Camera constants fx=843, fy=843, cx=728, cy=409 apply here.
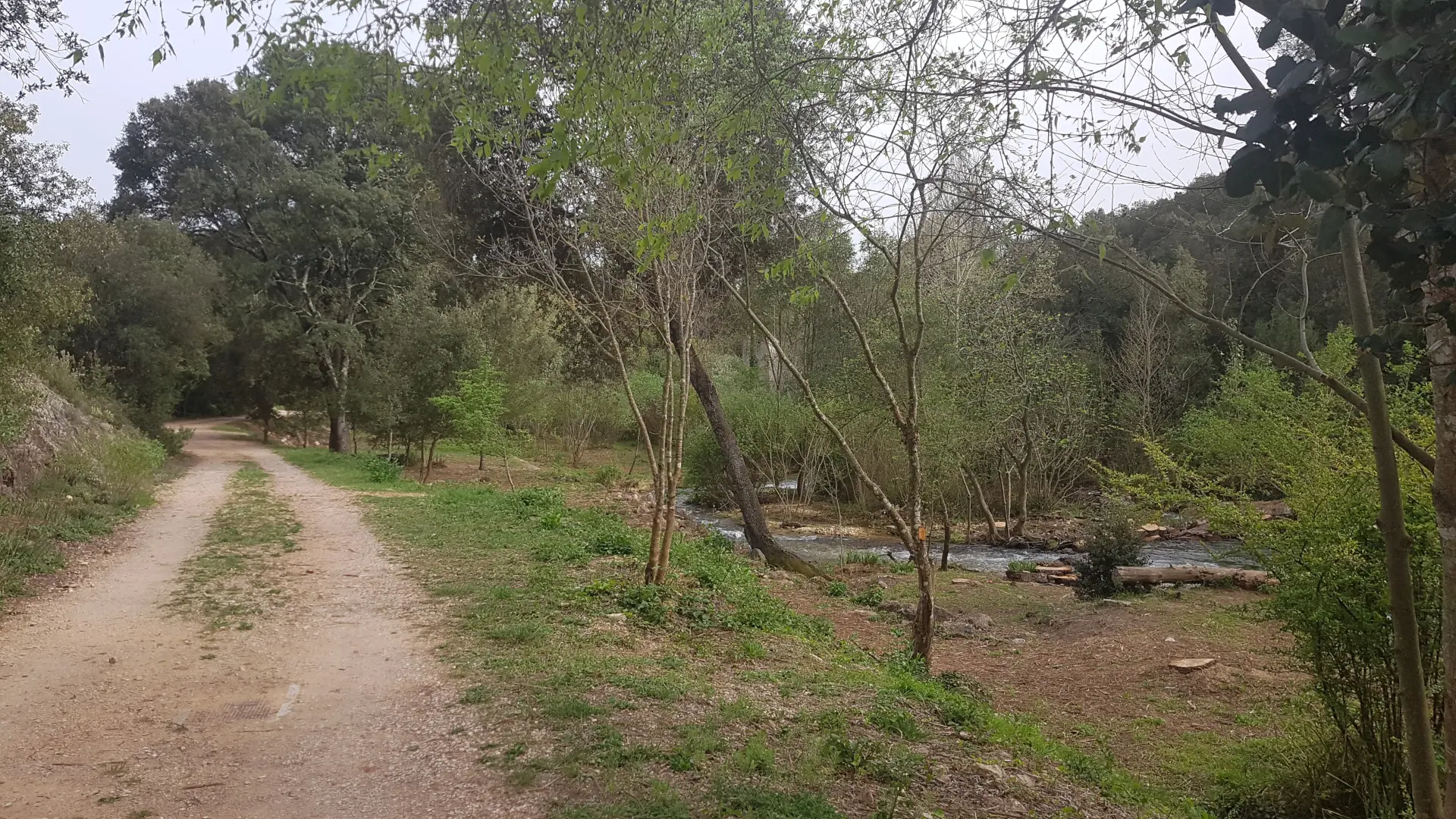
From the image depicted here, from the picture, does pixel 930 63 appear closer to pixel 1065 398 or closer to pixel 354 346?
pixel 1065 398

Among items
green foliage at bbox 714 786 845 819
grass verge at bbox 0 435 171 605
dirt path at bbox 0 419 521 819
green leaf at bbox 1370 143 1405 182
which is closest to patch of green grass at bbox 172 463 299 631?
dirt path at bbox 0 419 521 819

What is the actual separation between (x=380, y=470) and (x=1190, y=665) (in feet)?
56.5

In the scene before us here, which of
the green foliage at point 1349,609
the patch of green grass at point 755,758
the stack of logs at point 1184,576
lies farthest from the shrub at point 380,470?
the green foliage at point 1349,609

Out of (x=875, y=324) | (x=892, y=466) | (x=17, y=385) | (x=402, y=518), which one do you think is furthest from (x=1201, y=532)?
(x=17, y=385)

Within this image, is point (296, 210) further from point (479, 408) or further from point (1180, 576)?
point (1180, 576)

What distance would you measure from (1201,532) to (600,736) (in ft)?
55.4

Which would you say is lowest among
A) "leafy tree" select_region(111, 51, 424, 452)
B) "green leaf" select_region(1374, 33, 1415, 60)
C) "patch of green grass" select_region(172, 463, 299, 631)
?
"patch of green grass" select_region(172, 463, 299, 631)

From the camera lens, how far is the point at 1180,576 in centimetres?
1227

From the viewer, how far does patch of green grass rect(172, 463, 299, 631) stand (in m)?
7.36

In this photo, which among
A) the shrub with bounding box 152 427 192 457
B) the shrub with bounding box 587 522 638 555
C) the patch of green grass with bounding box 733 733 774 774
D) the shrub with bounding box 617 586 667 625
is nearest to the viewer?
the patch of green grass with bounding box 733 733 774 774

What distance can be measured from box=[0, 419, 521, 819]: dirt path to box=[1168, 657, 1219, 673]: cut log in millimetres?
6701

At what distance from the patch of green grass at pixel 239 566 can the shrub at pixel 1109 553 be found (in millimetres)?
10293

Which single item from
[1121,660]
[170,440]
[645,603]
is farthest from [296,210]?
[1121,660]

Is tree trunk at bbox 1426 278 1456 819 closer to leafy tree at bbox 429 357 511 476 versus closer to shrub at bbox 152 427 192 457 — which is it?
leafy tree at bbox 429 357 511 476
